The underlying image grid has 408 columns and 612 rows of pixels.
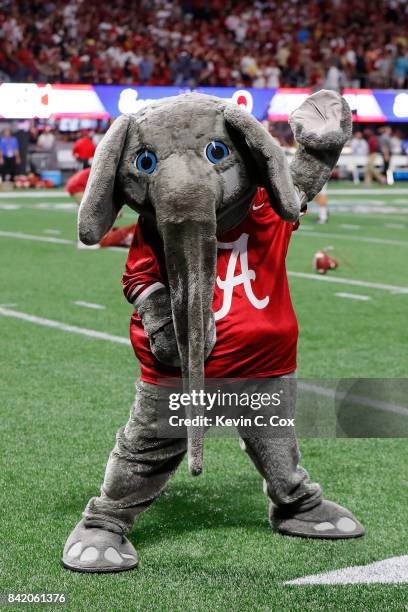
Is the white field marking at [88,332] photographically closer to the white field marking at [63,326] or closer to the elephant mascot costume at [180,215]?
the white field marking at [63,326]

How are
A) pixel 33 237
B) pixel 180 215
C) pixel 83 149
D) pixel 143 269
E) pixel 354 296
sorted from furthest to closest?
pixel 83 149 → pixel 33 237 → pixel 354 296 → pixel 143 269 → pixel 180 215

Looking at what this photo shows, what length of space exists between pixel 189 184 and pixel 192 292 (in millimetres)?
278

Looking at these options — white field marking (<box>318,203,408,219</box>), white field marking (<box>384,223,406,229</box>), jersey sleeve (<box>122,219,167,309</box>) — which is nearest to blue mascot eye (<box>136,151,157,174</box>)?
jersey sleeve (<box>122,219,167,309</box>)

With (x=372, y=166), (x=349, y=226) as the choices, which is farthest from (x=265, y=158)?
(x=372, y=166)

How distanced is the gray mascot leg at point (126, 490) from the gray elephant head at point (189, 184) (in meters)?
0.43

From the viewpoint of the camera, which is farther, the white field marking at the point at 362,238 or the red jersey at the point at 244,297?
the white field marking at the point at 362,238

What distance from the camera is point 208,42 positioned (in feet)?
92.6

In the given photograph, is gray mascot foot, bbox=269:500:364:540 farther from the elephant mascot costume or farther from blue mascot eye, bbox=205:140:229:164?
blue mascot eye, bbox=205:140:229:164

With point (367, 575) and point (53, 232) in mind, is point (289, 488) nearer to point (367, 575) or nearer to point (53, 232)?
point (367, 575)

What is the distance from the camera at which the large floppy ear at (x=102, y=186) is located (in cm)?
280

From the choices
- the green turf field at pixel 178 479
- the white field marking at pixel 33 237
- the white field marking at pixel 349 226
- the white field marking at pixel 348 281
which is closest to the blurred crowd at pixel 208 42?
the white field marking at pixel 33 237

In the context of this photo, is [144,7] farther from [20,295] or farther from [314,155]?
[314,155]

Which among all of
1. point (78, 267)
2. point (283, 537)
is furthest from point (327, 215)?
point (283, 537)

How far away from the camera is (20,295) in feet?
28.1
